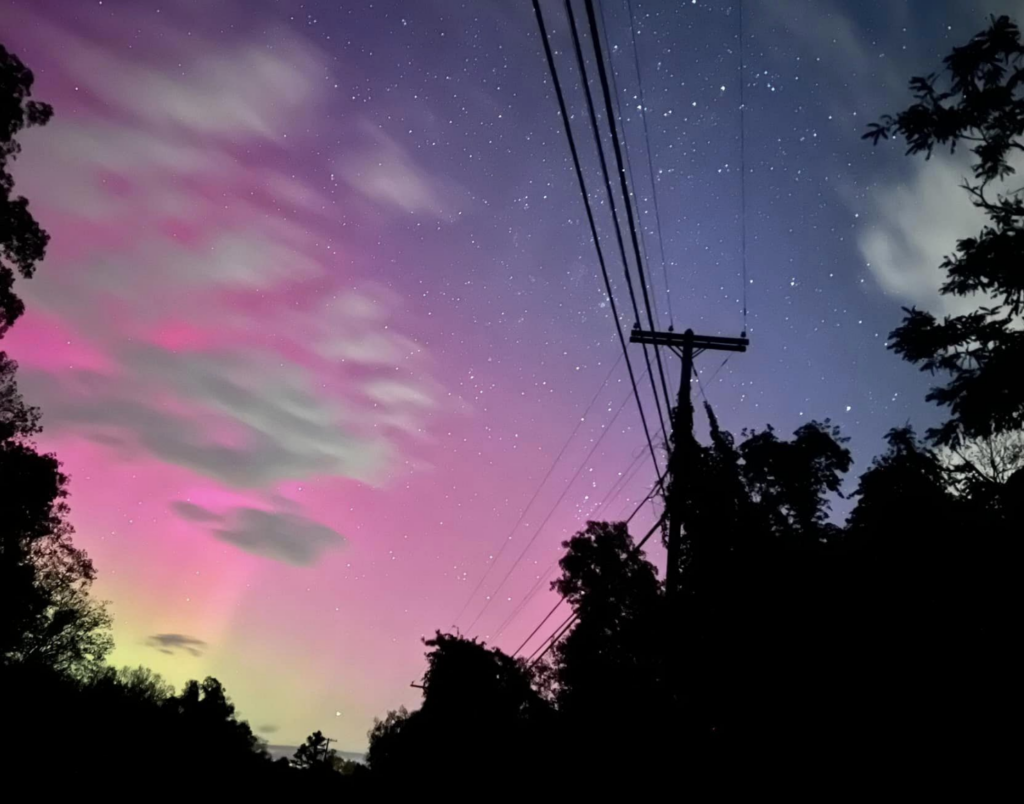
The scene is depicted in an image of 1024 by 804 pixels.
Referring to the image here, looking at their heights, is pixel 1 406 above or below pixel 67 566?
above

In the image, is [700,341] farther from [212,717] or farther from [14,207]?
[212,717]

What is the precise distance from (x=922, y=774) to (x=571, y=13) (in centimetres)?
1361

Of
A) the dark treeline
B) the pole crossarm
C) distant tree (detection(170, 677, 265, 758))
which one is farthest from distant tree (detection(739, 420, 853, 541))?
distant tree (detection(170, 677, 265, 758))

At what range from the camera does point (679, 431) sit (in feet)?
42.5

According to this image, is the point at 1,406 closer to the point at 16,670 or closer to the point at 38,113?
the point at 38,113

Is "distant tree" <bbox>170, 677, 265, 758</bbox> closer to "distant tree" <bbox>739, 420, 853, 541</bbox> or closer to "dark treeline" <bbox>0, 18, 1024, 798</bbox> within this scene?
"dark treeline" <bbox>0, 18, 1024, 798</bbox>

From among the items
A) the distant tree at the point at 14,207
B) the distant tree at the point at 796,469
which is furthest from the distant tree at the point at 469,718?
the distant tree at the point at 14,207

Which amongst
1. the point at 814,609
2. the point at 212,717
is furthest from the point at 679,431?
the point at 212,717

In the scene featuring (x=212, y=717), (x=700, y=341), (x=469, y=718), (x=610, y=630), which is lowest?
(x=212, y=717)

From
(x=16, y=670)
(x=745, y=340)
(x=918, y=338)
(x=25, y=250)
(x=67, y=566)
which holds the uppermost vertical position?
(x=918, y=338)

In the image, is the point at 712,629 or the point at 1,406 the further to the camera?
the point at 1,406

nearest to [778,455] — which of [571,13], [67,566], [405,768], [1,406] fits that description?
[571,13]

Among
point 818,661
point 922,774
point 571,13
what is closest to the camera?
point 571,13

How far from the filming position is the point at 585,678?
25.8m
